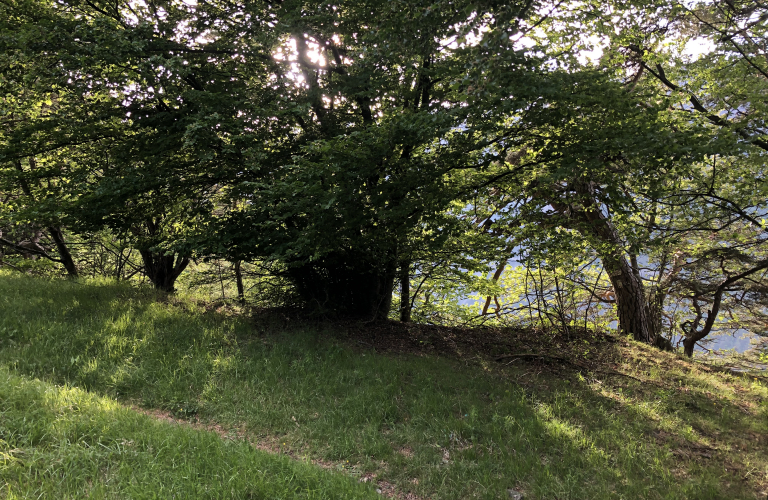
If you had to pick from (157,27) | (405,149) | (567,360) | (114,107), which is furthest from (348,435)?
(157,27)

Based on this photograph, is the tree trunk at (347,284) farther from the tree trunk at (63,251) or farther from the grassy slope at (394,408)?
the tree trunk at (63,251)

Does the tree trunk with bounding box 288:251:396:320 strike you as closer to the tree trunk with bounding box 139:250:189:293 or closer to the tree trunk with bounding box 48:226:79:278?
the tree trunk with bounding box 139:250:189:293

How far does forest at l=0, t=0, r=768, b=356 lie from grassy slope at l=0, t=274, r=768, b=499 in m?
1.64

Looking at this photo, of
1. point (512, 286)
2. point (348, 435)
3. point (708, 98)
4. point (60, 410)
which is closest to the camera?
point (60, 410)

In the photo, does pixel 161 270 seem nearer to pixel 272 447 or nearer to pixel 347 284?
pixel 347 284

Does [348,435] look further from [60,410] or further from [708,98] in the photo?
[708,98]

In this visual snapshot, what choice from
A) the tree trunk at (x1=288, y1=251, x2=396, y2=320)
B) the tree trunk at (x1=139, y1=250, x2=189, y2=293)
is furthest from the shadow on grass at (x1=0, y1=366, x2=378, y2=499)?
the tree trunk at (x1=139, y1=250, x2=189, y2=293)

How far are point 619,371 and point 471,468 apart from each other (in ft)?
15.5

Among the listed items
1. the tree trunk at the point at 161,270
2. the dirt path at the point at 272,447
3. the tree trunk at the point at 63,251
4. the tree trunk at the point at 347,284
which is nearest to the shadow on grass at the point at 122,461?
the dirt path at the point at 272,447

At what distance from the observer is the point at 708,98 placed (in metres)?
8.60

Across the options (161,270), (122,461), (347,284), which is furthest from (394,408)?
(161,270)

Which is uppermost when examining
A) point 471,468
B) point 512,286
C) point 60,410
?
point 512,286

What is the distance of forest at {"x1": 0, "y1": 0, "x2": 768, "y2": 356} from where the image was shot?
5.36m

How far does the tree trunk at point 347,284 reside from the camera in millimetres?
8242
